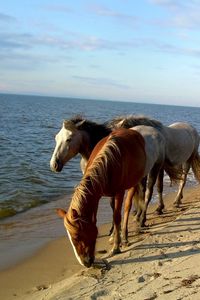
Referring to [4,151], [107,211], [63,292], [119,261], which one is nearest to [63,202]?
[107,211]

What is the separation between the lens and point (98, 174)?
5332mm

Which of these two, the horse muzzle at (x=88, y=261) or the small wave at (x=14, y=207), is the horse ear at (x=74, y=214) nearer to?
the horse muzzle at (x=88, y=261)

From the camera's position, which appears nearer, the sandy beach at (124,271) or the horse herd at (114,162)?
the sandy beach at (124,271)

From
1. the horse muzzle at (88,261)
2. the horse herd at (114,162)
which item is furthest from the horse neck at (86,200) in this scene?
the horse muzzle at (88,261)

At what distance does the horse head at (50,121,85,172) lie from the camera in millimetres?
7043

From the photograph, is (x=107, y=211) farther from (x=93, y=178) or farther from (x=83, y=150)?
(x=93, y=178)

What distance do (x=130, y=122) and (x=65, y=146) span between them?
150cm

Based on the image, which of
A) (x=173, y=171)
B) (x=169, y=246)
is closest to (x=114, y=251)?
(x=169, y=246)

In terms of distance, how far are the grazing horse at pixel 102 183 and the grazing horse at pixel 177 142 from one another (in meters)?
1.40

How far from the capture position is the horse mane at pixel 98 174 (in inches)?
198

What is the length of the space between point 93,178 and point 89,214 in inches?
18.9

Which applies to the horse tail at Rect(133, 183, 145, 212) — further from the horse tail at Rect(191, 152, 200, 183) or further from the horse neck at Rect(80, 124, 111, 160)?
the horse tail at Rect(191, 152, 200, 183)

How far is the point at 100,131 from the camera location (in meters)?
7.43

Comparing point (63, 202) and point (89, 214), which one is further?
point (63, 202)
